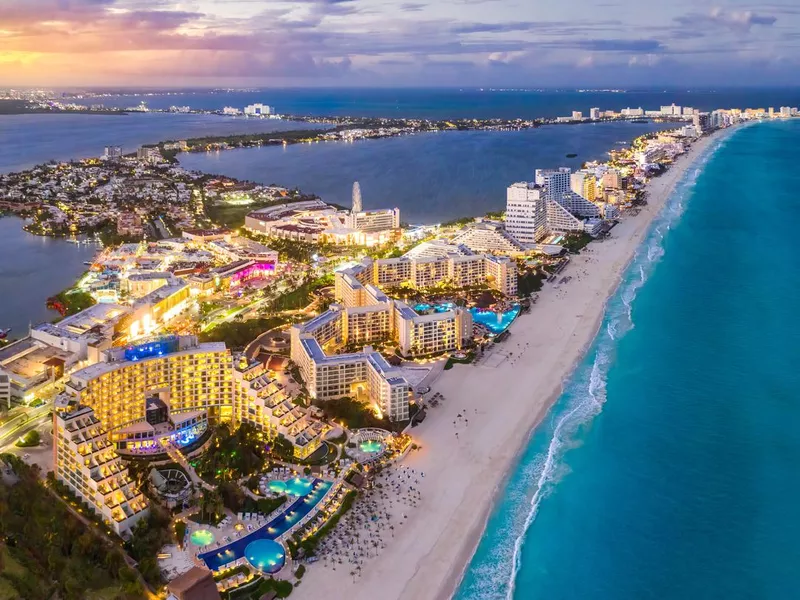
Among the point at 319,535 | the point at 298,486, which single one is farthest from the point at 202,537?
the point at 298,486

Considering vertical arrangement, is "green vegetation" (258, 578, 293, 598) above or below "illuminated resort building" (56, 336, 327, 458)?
below

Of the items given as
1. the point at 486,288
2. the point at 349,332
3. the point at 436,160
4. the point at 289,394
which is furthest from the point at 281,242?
the point at 436,160

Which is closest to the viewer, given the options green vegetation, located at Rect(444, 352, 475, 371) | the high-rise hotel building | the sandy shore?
the sandy shore

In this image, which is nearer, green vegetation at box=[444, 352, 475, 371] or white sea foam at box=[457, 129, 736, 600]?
white sea foam at box=[457, 129, 736, 600]

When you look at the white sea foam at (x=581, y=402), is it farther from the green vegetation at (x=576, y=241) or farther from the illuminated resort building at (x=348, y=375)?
the illuminated resort building at (x=348, y=375)

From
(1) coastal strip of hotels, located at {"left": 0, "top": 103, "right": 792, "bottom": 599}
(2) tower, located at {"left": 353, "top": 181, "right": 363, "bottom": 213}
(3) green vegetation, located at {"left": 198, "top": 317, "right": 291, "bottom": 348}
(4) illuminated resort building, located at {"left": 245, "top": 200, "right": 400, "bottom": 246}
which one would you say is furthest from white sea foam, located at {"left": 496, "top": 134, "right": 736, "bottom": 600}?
(2) tower, located at {"left": 353, "top": 181, "right": 363, "bottom": 213}

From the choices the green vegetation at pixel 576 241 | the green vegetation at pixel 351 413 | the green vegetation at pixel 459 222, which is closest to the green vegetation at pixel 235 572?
the green vegetation at pixel 351 413

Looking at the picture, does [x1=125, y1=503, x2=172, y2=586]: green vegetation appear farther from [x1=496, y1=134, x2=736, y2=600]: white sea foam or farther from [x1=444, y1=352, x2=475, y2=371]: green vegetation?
[x1=444, y1=352, x2=475, y2=371]: green vegetation
